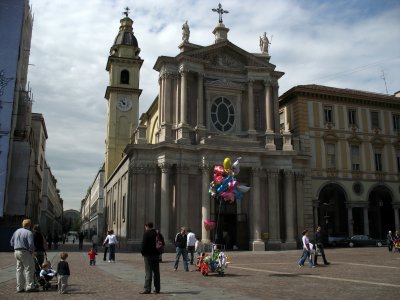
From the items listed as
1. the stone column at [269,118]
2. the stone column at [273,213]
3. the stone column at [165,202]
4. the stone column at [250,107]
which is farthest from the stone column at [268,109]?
the stone column at [165,202]

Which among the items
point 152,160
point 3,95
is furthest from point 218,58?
point 3,95

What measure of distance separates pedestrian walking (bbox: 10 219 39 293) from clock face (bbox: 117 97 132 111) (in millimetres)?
47270

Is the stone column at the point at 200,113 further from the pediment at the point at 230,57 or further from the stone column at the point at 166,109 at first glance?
the stone column at the point at 166,109

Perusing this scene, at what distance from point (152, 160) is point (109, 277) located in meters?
20.6

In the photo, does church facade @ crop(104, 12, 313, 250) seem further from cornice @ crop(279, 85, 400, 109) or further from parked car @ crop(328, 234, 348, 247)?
cornice @ crop(279, 85, 400, 109)

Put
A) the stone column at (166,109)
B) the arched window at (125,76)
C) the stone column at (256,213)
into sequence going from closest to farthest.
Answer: the stone column at (256,213), the stone column at (166,109), the arched window at (125,76)

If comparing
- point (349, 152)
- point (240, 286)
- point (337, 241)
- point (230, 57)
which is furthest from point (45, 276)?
point (349, 152)

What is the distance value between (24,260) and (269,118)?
30700 mm

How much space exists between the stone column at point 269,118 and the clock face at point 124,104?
942 inches

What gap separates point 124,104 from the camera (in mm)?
58594

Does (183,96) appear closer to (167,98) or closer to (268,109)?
(167,98)

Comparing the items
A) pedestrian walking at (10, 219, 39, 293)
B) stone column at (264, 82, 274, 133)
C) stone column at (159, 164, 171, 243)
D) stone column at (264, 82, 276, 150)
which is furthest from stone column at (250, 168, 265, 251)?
pedestrian walking at (10, 219, 39, 293)

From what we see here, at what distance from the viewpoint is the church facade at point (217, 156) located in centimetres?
3553

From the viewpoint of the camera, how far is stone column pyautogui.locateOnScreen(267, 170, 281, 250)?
37.2m
